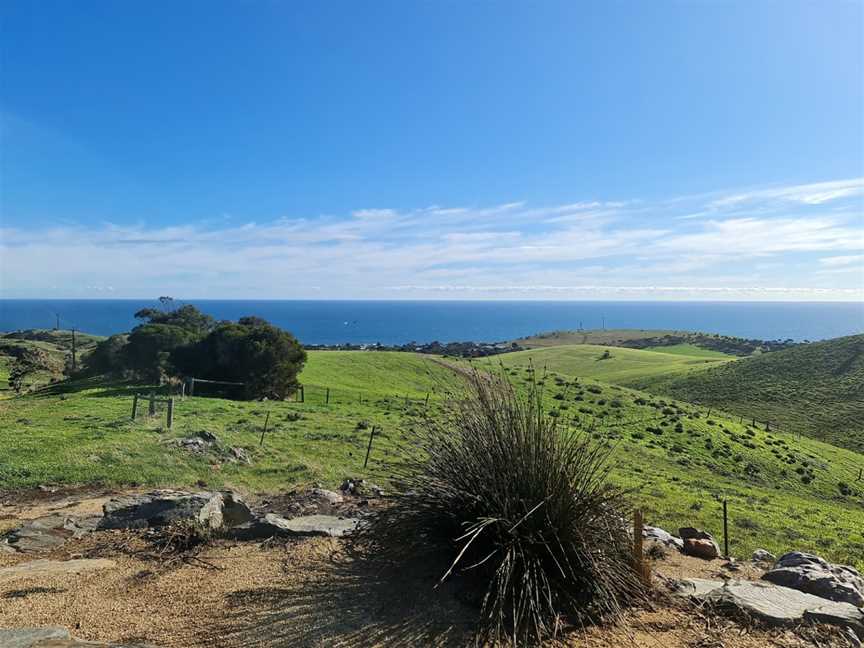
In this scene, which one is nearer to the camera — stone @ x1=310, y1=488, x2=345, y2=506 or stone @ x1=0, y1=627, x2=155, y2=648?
stone @ x1=0, y1=627, x2=155, y2=648

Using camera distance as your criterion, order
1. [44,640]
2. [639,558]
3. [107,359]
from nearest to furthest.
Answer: [44,640] → [639,558] → [107,359]

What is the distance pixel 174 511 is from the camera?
697 centimetres

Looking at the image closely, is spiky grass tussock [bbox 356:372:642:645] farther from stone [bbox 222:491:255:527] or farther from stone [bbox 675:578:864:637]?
stone [bbox 222:491:255:527]

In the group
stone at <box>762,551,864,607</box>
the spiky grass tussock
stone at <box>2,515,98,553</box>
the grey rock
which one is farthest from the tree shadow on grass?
stone at <box>762,551,864,607</box>

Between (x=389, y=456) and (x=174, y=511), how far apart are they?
27.9 feet

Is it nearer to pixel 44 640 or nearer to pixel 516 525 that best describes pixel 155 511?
pixel 44 640

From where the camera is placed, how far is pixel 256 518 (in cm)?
671

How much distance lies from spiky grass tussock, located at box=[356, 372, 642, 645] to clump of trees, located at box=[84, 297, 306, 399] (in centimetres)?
2761

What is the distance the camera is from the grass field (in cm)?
1090

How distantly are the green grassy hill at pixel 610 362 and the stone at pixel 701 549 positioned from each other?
169ft

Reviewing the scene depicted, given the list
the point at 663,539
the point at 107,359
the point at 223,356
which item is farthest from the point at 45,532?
the point at 107,359

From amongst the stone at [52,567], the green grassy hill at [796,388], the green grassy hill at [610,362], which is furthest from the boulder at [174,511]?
the green grassy hill at [610,362]

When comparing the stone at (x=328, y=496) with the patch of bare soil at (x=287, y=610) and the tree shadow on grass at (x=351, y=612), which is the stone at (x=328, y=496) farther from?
the tree shadow on grass at (x=351, y=612)

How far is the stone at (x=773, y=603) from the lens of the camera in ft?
15.4
